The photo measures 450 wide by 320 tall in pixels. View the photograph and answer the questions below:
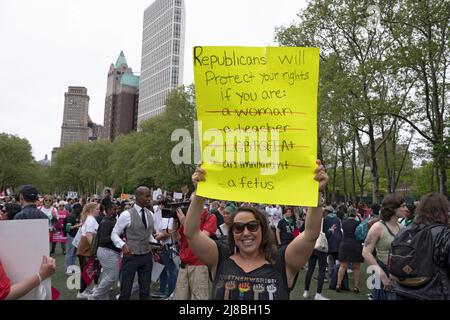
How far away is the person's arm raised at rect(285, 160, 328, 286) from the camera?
2.67m

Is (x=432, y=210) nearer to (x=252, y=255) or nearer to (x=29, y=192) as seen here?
(x=252, y=255)

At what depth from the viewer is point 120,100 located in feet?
538

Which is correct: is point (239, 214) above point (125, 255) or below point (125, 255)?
above

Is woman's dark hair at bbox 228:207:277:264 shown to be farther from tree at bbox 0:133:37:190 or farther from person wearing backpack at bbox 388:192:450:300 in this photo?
tree at bbox 0:133:37:190

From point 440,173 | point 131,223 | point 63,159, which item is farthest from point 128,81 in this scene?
point 131,223

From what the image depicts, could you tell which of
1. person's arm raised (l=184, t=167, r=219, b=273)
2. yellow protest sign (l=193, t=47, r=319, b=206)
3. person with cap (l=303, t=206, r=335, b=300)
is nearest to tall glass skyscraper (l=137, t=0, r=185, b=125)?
person with cap (l=303, t=206, r=335, b=300)

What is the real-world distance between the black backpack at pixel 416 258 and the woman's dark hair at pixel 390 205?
1.31 meters

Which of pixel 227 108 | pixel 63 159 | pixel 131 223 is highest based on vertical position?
pixel 63 159

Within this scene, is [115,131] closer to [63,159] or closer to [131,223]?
[63,159]

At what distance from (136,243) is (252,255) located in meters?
3.74

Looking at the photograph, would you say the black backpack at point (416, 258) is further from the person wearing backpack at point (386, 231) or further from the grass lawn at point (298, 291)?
the grass lawn at point (298, 291)
